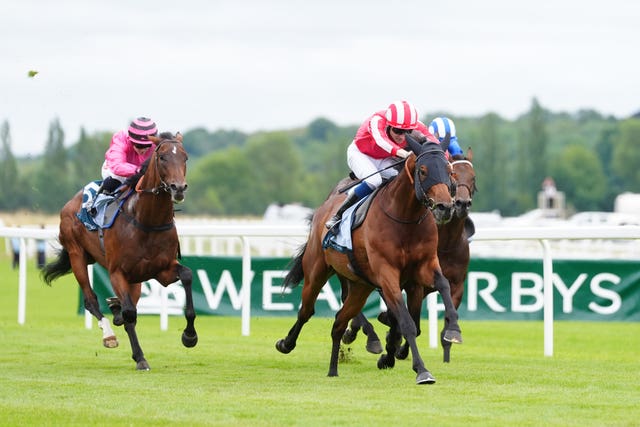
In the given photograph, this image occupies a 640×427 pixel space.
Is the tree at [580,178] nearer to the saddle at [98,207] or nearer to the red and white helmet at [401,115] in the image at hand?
the saddle at [98,207]

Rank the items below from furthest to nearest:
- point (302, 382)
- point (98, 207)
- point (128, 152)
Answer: point (128, 152) → point (98, 207) → point (302, 382)

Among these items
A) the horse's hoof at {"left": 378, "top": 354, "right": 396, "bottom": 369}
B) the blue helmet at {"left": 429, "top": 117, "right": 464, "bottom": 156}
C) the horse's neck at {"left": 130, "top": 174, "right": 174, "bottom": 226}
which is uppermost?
the blue helmet at {"left": 429, "top": 117, "right": 464, "bottom": 156}

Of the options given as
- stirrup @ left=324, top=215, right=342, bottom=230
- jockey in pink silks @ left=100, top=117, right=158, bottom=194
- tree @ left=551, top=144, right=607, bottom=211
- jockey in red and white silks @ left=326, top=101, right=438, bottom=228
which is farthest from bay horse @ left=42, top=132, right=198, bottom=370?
tree @ left=551, top=144, right=607, bottom=211

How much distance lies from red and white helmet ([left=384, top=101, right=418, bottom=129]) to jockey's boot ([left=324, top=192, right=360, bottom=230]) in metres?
0.57

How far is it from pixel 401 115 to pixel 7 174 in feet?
35.0

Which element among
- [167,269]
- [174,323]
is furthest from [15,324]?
[167,269]

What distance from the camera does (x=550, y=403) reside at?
7.10 metres

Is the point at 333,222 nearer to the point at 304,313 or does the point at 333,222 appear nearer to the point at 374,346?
the point at 304,313

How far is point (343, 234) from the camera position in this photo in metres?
8.75

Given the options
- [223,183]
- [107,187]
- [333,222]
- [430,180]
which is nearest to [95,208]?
[107,187]

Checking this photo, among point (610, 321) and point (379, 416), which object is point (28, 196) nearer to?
point (610, 321)

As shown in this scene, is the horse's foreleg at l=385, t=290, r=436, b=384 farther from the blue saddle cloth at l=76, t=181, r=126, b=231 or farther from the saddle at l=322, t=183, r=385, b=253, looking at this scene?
the blue saddle cloth at l=76, t=181, r=126, b=231

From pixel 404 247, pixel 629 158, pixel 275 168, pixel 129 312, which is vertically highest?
pixel 629 158

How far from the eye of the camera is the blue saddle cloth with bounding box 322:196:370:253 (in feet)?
28.5
